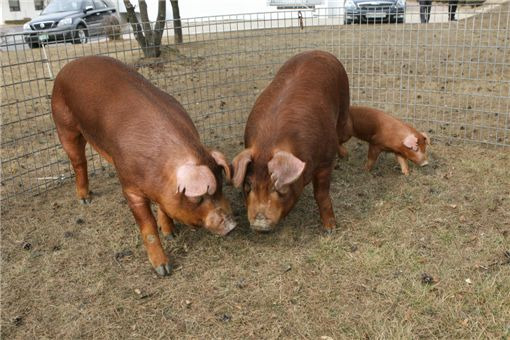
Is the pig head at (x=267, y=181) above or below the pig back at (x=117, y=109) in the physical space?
below

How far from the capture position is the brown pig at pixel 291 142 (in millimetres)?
3523

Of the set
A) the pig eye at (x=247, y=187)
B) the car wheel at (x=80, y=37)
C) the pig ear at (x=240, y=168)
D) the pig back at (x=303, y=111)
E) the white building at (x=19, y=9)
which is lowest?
the pig eye at (x=247, y=187)

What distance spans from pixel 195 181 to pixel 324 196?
1.37 m

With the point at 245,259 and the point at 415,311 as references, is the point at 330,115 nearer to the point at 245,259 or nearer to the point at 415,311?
the point at 245,259

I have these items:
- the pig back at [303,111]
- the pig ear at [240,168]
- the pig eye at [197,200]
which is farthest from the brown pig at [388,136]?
the pig eye at [197,200]

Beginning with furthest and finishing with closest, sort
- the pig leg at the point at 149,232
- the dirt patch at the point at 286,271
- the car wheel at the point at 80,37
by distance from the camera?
the car wheel at the point at 80,37
the pig leg at the point at 149,232
the dirt patch at the point at 286,271

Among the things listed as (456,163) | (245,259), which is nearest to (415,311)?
(245,259)

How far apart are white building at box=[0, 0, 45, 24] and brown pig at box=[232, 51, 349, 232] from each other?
117 feet

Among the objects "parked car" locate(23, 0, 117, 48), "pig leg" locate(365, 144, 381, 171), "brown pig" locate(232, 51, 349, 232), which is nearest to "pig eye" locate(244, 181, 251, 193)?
"brown pig" locate(232, 51, 349, 232)

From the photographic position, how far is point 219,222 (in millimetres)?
3484

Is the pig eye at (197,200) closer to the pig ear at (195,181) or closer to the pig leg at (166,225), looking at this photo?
the pig ear at (195,181)

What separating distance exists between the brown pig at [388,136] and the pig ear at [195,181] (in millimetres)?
2474

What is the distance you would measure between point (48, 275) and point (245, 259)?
1506mm

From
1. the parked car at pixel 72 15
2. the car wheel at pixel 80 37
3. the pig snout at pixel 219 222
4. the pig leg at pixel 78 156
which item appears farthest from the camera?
the parked car at pixel 72 15
